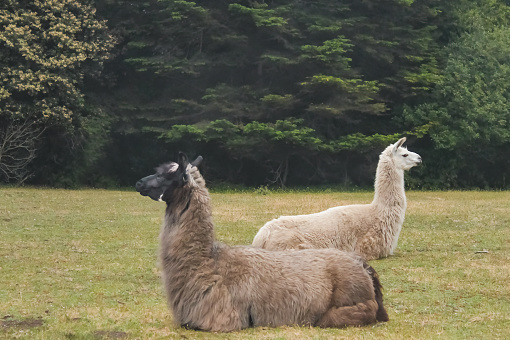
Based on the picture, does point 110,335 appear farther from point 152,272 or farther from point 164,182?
point 152,272

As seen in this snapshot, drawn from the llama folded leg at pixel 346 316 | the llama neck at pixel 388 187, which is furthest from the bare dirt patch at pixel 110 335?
the llama neck at pixel 388 187

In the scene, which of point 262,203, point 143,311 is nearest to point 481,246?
point 143,311

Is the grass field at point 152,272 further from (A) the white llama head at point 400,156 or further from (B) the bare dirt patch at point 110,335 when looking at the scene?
(A) the white llama head at point 400,156

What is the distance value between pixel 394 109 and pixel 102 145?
14637 mm

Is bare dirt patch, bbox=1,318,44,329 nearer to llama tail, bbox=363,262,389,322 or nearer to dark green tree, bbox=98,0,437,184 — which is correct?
llama tail, bbox=363,262,389,322

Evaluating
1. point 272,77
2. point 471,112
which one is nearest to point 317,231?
point 471,112

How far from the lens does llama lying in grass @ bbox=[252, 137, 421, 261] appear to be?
1259 cm

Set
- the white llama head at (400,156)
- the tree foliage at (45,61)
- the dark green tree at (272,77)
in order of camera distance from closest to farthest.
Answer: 1. the white llama head at (400,156)
2. the tree foliage at (45,61)
3. the dark green tree at (272,77)

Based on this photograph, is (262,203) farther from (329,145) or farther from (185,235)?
(185,235)

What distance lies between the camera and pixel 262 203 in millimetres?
25891

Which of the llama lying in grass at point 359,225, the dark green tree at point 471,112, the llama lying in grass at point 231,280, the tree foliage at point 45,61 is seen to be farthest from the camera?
the dark green tree at point 471,112

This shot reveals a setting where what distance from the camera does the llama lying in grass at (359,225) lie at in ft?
41.3

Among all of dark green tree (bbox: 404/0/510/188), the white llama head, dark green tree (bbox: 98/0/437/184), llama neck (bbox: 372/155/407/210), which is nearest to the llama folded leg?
llama neck (bbox: 372/155/407/210)

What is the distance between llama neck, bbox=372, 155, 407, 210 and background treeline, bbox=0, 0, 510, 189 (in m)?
20.4
